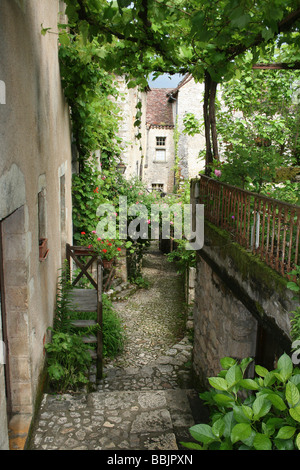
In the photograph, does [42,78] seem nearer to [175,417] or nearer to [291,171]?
[175,417]

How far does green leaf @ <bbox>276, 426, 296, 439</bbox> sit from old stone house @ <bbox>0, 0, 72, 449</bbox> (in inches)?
61.1

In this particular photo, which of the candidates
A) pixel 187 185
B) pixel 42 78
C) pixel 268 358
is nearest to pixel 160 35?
pixel 42 78

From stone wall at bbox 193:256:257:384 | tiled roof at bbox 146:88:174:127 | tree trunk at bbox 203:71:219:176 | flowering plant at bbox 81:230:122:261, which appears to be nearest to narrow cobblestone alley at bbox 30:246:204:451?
stone wall at bbox 193:256:257:384

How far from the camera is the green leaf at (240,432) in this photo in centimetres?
168

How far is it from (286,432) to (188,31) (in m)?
4.40

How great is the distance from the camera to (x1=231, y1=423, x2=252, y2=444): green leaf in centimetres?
168

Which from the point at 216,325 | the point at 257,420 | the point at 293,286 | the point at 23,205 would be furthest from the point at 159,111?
the point at 257,420

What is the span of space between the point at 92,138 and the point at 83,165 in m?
0.65

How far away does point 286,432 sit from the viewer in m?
1.66

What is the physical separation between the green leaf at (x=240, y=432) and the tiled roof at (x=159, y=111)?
76.1 ft

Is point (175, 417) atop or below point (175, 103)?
below

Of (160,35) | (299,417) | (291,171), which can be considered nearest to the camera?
(299,417)

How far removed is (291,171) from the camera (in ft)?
25.7

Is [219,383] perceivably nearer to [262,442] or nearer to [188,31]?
[262,442]
